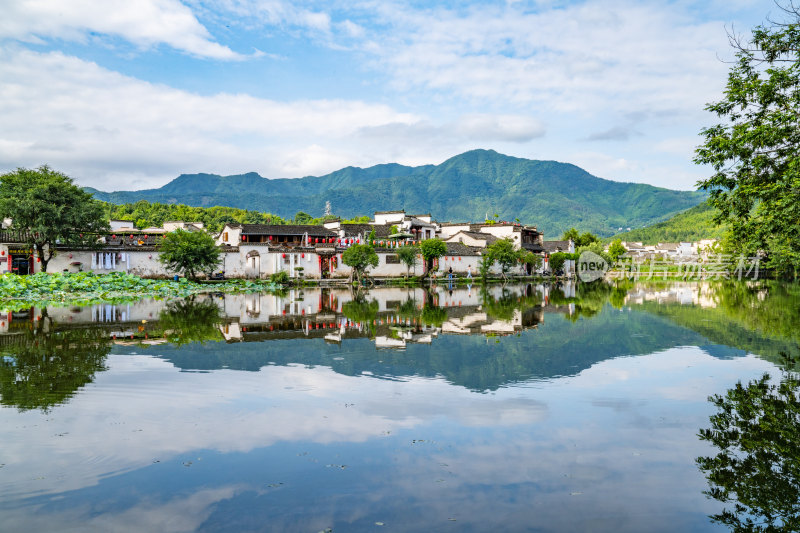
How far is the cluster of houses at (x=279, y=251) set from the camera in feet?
133

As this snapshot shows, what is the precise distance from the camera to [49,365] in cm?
1125

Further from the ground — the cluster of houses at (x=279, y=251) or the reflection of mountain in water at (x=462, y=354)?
the cluster of houses at (x=279, y=251)

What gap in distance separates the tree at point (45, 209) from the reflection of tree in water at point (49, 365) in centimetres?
2303

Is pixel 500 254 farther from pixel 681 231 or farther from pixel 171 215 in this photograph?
pixel 681 231

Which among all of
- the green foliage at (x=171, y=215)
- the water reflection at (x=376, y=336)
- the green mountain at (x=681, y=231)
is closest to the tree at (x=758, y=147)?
the water reflection at (x=376, y=336)

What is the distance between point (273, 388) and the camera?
32.6 ft

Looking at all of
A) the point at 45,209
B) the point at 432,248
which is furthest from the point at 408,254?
the point at 45,209

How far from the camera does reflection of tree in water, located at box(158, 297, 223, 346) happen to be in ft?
51.4

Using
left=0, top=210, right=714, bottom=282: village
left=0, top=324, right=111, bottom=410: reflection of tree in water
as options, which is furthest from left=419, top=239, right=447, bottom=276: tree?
left=0, top=324, right=111, bottom=410: reflection of tree in water

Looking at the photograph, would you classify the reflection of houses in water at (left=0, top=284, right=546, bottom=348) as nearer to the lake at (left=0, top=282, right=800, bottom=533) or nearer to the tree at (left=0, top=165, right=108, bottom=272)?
the lake at (left=0, top=282, right=800, bottom=533)

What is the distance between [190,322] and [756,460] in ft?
56.3

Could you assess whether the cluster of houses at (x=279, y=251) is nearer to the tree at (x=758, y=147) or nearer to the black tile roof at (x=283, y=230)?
the black tile roof at (x=283, y=230)

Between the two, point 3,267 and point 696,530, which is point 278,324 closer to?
point 696,530

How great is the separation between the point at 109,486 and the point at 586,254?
73.4 metres
